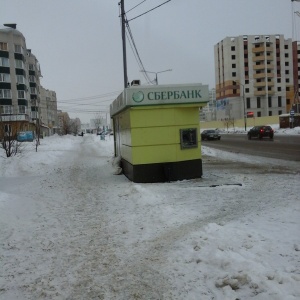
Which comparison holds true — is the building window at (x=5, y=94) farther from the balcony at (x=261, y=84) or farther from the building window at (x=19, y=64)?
the balcony at (x=261, y=84)

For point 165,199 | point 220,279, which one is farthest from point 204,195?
point 220,279

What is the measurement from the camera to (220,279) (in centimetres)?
389

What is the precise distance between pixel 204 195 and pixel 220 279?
475 centimetres

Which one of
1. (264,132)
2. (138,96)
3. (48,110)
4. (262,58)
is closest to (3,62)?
(264,132)

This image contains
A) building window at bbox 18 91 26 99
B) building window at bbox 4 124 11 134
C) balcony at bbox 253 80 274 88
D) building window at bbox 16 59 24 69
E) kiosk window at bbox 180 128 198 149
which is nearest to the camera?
kiosk window at bbox 180 128 198 149

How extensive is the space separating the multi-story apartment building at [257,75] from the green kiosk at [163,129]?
8943 cm

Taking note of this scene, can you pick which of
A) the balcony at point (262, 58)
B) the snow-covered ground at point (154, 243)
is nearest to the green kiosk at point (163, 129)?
the snow-covered ground at point (154, 243)

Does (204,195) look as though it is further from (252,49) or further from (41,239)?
(252,49)

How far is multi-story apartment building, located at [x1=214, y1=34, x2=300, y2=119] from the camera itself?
326ft

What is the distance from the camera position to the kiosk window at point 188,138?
1123cm

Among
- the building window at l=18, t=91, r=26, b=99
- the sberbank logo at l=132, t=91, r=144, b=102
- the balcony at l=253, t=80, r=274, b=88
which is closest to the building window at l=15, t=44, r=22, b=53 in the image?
the building window at l=18, t=91, r=26, b=99

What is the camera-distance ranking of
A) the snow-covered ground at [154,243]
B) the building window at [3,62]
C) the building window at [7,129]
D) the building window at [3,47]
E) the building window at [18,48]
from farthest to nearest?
the building window at [18,48]
the building window at [3,62]
the building window at [3,47]
the building window at [7,129]
the snow-covered ground at [154,243]

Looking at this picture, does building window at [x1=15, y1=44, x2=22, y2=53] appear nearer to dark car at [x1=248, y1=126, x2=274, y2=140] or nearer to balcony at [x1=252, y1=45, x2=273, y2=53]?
dark car at [x1=248, y1=126, x2=274, y2=140]

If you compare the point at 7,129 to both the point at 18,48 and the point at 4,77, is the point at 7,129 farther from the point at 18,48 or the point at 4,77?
the point at 18,48
